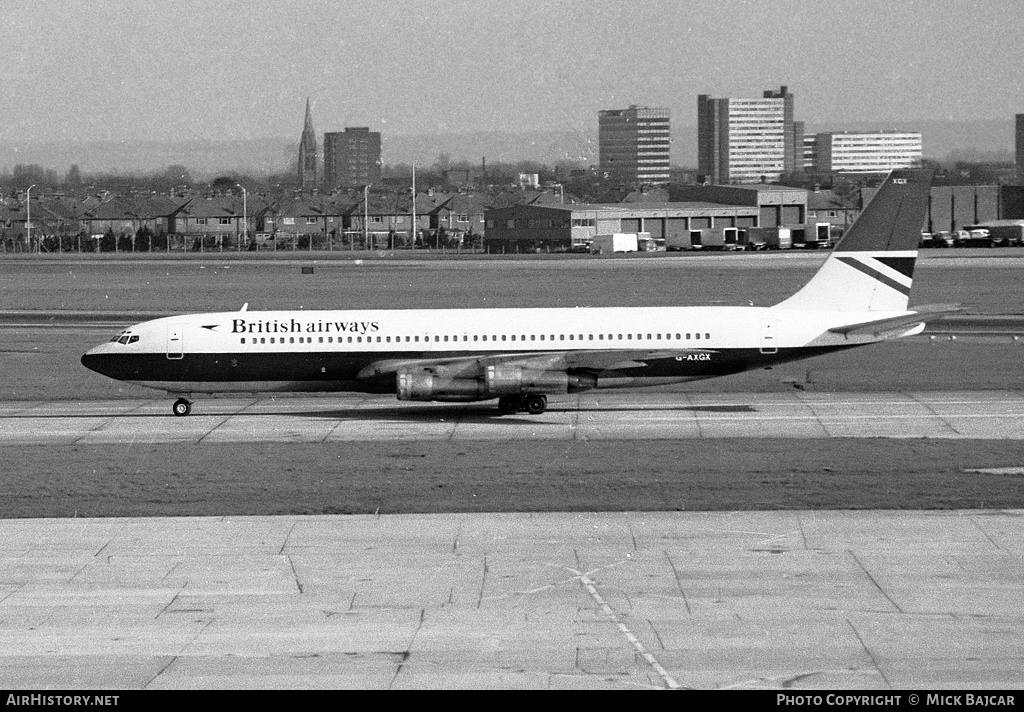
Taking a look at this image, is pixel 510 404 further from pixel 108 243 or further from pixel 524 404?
pixel 108 243

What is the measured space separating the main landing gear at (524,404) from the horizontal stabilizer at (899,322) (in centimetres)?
964

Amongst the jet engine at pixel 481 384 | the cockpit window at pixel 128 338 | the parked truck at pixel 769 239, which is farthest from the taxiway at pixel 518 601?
the parked truck at pixel 769 239

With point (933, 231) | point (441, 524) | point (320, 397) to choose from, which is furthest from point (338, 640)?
point (933, 231)

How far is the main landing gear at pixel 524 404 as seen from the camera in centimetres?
4453

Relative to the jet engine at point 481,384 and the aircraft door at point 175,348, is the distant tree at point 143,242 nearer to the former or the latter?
the aircraft door at point 175,348

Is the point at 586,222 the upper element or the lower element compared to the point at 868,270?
upper

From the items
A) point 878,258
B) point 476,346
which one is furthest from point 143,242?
point 878,258

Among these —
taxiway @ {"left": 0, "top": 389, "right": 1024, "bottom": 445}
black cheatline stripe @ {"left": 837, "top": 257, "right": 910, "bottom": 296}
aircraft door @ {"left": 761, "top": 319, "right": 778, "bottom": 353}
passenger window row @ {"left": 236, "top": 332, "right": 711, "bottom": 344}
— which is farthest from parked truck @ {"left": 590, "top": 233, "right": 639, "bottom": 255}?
passenger window row @ {"left": 236, "top": 332, "right": 711, "bottom": 344}

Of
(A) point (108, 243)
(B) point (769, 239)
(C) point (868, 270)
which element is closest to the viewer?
(C) point (868, 270)

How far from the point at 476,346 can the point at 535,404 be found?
265 centimetres

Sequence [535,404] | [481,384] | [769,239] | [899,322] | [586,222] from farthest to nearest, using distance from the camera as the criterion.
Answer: [586,222] < [769,239] < [535,404] < [899,322] < [481,384]

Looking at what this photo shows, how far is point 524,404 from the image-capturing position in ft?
147
